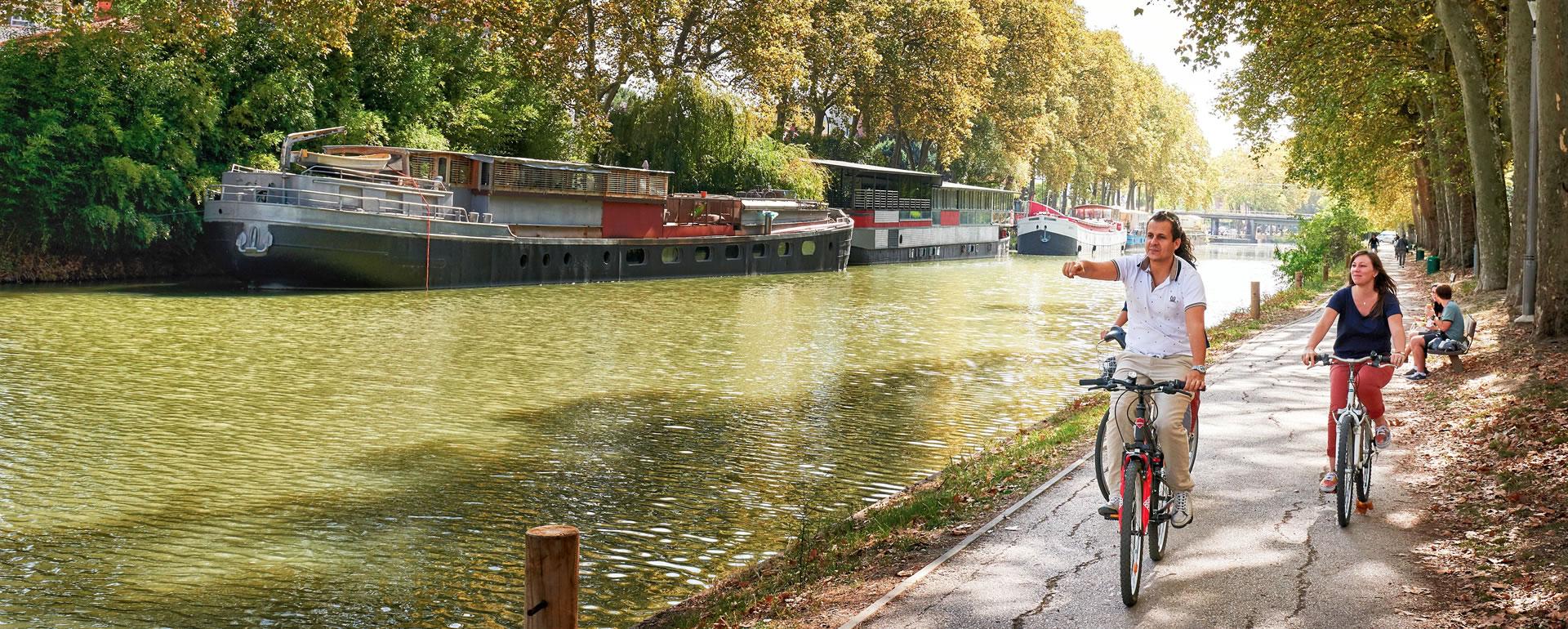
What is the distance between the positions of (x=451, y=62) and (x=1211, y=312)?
24277 mm

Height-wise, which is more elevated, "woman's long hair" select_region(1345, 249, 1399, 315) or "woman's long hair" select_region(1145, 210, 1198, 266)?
"woman's long hair" select_region(1145, 210, 1198, 266)

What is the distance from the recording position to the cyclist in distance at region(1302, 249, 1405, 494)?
8.49m

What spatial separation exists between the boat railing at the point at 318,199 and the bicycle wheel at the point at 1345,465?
2752 centimetres

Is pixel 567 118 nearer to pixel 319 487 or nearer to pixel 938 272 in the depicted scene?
pixel 938 272

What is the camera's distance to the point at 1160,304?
Answer: 724 centimetres

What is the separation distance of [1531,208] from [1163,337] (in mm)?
14173

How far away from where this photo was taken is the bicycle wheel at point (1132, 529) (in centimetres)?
654

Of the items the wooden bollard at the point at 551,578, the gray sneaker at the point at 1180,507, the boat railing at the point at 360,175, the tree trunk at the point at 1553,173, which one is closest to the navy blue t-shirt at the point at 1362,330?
the gray sneaker at the point at 1180,507

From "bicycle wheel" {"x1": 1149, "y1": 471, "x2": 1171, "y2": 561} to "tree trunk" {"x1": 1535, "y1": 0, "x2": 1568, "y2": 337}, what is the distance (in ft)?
33.7

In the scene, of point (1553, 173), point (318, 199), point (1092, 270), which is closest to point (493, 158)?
point (318, 199)

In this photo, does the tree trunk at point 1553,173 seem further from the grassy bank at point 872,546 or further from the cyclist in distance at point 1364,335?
the cyclist in distance at point 1364,335

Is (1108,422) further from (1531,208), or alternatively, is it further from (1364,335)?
(1531,208)

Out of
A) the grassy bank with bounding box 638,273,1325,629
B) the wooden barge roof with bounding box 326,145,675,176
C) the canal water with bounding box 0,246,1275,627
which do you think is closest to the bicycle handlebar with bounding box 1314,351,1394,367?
the grassy bank with bounding box 638,273,1325,629

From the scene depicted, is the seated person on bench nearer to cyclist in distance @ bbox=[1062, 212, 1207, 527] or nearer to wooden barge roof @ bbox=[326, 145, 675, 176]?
cyclist in distance @ bbox=[1062, 212, 1207, 527]
